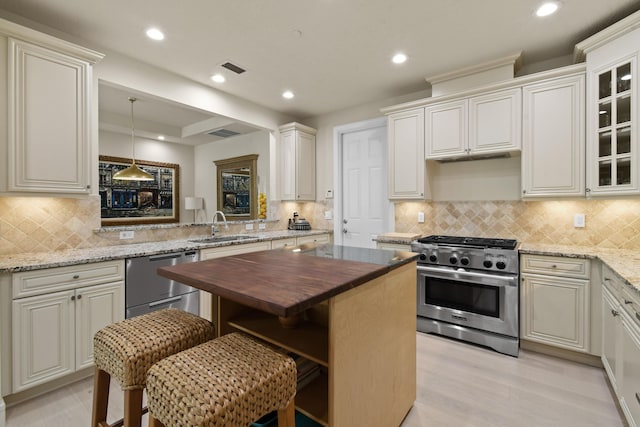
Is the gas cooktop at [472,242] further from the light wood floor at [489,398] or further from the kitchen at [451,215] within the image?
the light wood floor at [489,398]

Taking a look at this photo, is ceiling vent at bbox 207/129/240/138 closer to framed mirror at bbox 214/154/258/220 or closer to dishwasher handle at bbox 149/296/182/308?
framed mirror at bbox 214/154/258/220

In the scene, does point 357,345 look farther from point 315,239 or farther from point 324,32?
point 315,239

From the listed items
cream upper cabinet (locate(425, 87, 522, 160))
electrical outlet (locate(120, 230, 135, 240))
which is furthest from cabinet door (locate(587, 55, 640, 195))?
electrical outlet (locate(120, 230, 135, 240))

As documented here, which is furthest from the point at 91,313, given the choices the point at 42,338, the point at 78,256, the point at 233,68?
the point at 233,68

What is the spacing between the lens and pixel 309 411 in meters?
1.35

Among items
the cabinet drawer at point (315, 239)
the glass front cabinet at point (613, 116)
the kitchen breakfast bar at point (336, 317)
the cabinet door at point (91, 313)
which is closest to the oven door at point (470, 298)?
the glass front cabinet at point (613, 116)

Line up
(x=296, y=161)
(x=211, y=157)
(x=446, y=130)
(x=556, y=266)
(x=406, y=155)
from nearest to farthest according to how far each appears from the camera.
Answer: (x=556, y=266) < (x=446, y=130) < (x=406, y=155) < (x=296, y=161) < (x=211, y=157)

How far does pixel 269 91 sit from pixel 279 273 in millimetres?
2955

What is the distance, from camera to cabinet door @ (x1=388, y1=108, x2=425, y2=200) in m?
3.39

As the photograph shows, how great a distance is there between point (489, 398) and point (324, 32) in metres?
3.00

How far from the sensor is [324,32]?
8.21 feet

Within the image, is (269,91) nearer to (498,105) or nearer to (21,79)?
(21,79)

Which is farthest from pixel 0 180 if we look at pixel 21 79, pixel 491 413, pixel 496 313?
pixel 496 313

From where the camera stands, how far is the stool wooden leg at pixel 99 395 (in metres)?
1.36
